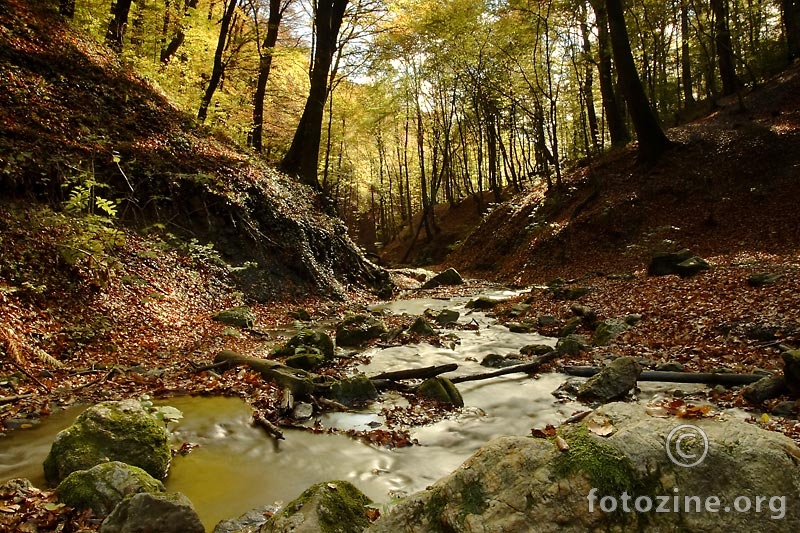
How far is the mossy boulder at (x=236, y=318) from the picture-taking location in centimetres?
1117

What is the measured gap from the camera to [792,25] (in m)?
21.9

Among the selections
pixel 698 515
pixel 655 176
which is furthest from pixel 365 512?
pixel 655 176

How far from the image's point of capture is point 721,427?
2.46 meters

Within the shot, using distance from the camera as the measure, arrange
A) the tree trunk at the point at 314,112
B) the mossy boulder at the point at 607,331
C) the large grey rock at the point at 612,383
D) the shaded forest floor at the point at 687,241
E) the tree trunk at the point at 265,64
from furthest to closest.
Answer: the tree trunk at the point at 265,64
the tree trunk at the point at 314,112
the mossy boulder at the point at 607,331
the shaded forest floor at the point at 687,241
the large grey rock at the point at 612,383

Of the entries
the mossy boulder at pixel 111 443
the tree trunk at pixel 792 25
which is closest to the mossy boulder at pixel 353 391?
the mossy boulder at pixel 111 443

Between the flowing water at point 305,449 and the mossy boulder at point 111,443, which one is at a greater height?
the mossy boulder at point 111,443

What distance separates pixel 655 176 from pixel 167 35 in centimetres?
2003

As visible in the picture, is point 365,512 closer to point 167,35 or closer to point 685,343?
point 685,343

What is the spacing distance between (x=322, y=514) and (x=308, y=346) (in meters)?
6.17

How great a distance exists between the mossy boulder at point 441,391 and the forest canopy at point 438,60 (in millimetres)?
14471

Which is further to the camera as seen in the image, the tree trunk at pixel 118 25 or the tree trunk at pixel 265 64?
the tree trunk at pixel 265 64

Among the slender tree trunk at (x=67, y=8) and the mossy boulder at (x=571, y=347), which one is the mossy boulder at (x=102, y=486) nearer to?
the mossy boulder at (x=571, y=347)

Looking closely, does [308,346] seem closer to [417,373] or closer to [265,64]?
[417,373]

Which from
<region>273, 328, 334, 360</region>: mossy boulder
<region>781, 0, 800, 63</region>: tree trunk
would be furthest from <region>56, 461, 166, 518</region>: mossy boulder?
<region>781, 0, 800, 63</region>: tree trunk
